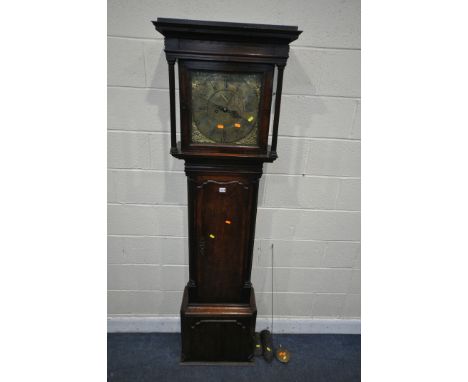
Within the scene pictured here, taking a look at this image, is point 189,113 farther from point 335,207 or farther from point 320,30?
point 335,207

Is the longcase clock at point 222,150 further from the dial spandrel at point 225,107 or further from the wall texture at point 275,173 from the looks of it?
the wall texture at point 275,173

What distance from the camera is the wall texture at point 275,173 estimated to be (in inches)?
65.5

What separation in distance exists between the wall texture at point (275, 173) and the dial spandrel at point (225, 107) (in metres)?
0.39

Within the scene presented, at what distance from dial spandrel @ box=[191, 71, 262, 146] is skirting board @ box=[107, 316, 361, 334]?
1.46m

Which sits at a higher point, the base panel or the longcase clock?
the longcase clock

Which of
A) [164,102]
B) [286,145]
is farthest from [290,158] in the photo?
[164,102]

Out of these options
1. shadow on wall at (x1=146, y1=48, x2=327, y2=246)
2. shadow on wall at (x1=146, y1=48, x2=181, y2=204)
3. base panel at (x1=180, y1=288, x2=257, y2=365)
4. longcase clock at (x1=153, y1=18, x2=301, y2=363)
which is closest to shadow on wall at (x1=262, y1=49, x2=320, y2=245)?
shadow on wall at (x1=146, y1=48, x2=327, y2=246)

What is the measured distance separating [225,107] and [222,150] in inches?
7.9

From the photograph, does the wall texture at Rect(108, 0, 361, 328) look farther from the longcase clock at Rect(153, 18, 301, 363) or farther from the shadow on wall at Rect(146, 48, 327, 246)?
the longcase clock at Rect(153, 18, 301, 363)

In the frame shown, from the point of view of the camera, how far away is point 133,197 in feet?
6.49

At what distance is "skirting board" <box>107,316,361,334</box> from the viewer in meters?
2.30

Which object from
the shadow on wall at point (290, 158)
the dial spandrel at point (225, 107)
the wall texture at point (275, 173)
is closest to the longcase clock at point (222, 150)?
the dial spandrel at point (225, 107)

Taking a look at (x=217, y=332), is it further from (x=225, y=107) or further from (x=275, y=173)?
(x=225, y=107)
